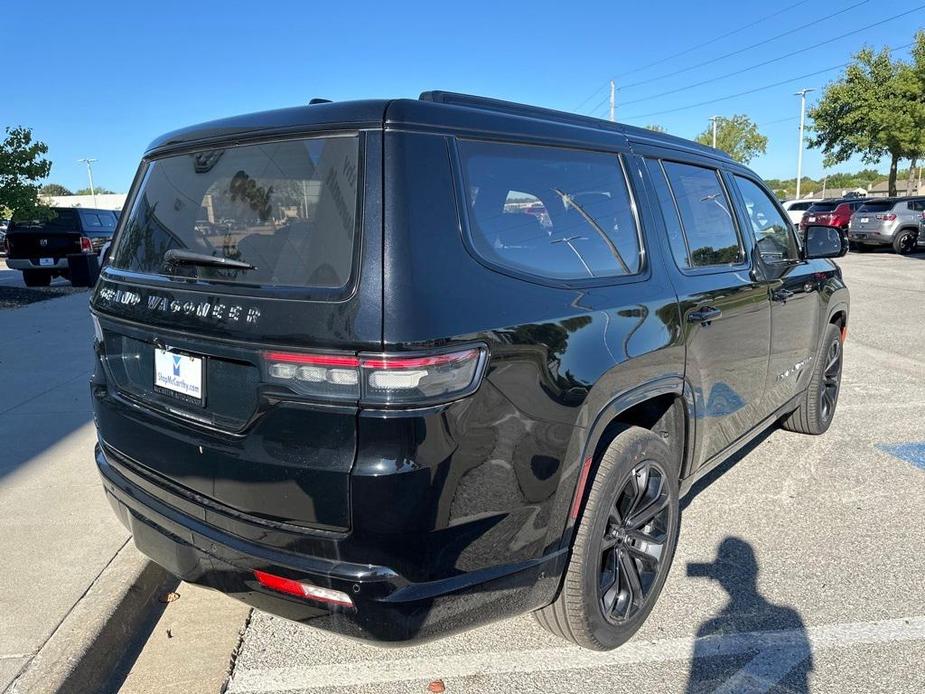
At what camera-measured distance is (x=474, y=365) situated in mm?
1856

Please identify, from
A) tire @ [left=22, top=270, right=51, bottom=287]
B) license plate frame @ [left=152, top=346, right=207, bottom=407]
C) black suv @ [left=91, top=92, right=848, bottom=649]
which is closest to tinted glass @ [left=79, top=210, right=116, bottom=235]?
tire @ [left=22, top=270, right=51, bottom=287]

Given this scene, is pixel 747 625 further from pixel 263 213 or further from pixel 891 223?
pixel 891 223

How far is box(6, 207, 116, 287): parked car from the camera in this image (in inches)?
540

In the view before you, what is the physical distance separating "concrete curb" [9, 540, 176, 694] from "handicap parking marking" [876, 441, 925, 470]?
4406 mm

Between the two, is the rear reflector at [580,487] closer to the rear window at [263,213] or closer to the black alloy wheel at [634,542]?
the black alloy wheel at [634,542]

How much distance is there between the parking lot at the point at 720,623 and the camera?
99.5 inches

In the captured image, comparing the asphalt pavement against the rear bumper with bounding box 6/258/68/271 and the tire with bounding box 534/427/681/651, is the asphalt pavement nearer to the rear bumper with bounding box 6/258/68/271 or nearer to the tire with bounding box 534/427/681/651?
the tire with bounding box 534/427/681/651

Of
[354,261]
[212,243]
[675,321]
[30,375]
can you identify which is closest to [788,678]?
[675,321]

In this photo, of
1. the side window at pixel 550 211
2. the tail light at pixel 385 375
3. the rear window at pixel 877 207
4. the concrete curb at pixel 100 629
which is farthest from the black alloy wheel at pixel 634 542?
the rear window at pixel 877 207

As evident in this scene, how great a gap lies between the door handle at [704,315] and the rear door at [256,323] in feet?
5.20

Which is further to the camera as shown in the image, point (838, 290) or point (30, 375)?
point (30, 375)

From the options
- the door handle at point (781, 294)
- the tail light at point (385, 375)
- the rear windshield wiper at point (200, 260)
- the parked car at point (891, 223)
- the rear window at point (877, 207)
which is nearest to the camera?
the tail light at point (385, 375)

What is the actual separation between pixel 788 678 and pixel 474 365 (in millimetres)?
1729

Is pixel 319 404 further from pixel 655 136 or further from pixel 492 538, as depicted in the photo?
pixel 655 136
